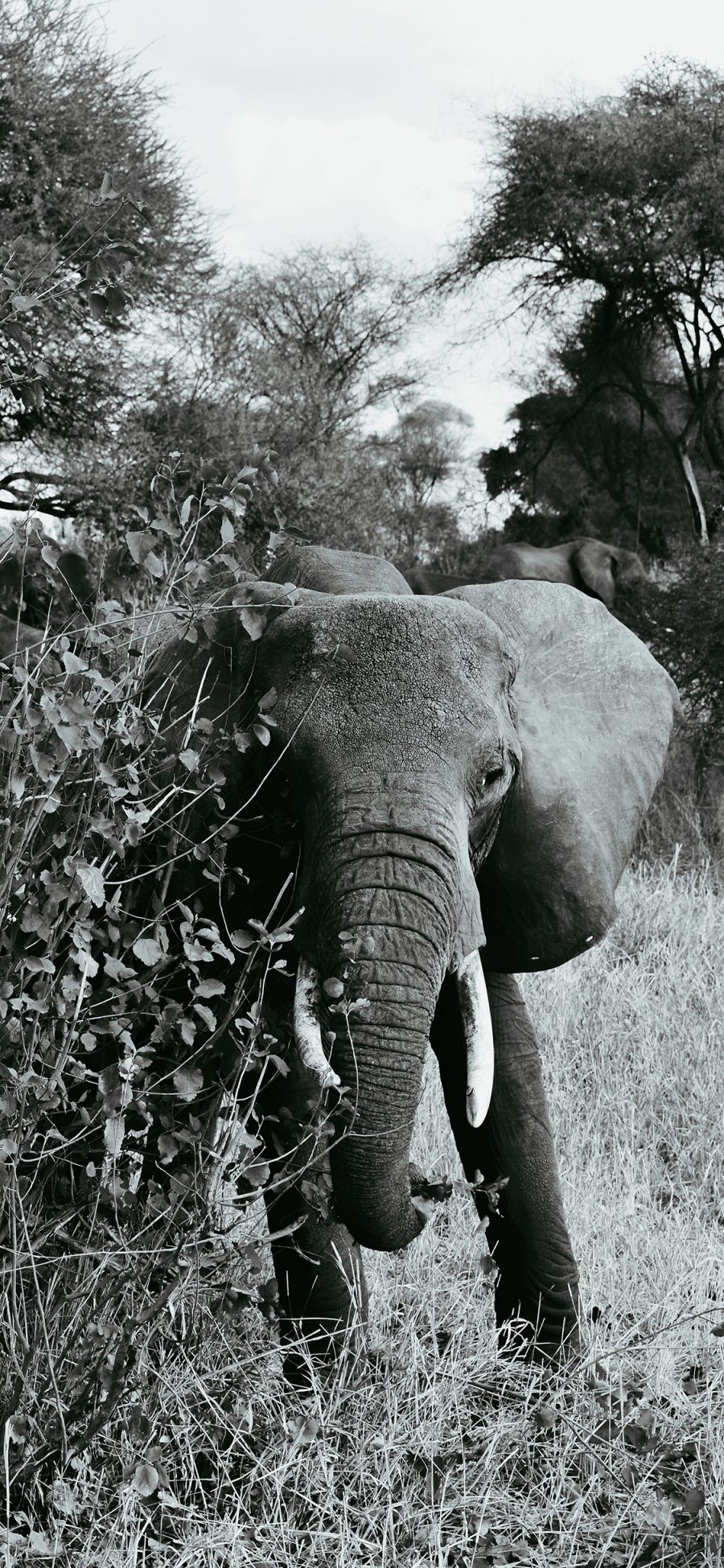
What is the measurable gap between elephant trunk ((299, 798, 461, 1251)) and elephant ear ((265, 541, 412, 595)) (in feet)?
2.35

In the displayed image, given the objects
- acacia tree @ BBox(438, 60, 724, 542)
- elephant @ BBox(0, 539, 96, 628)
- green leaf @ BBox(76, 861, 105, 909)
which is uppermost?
acacia tree @ BBox(438, 60, 724, 542)

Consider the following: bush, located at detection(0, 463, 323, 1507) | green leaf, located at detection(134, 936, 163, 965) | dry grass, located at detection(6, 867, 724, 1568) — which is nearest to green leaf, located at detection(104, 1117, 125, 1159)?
bush, located at detection(0, 463, 323, 1507)

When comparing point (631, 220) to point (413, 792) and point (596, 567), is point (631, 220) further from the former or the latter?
point (413, 792)

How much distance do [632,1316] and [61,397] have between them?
9.80m

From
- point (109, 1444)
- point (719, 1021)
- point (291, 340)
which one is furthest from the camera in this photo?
point (291, 340)

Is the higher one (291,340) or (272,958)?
(291,340)

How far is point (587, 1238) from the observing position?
396 centimetres

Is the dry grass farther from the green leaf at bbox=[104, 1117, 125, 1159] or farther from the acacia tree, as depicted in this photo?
the acacia tree

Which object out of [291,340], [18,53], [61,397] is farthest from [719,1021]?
[291,340]

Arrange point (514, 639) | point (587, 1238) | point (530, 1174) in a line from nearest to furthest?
point (514, 639) → point (530, 1174) → point (587, 1238)

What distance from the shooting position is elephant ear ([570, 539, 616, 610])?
1326 centimetres

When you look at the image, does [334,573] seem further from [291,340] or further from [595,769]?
[291,340]

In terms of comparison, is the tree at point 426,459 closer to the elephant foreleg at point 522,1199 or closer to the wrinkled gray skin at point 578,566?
the wrinkled gray skin at point 578,566

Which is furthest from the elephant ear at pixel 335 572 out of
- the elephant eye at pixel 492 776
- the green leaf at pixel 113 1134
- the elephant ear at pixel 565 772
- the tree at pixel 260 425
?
the tree at pixel 260 425
